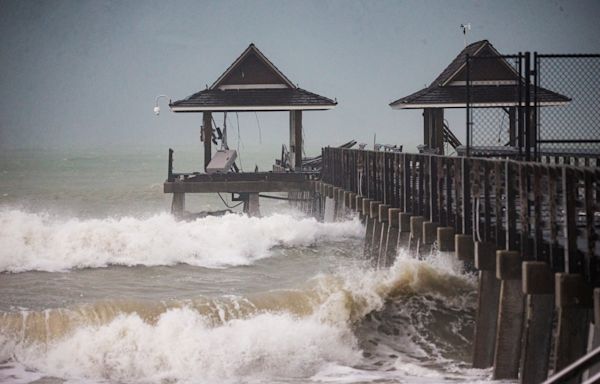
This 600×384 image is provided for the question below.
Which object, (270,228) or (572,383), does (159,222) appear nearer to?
(270,228)

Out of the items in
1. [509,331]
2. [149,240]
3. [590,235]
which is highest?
[590,235]

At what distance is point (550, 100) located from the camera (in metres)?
36.8

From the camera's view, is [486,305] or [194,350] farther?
[194,350]

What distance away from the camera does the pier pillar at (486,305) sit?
48.4ft

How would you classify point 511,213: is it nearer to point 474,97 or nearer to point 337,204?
point 337,204

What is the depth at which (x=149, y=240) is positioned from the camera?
3416cm

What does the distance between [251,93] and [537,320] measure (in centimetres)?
2738

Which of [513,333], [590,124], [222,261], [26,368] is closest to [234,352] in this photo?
[26,368]

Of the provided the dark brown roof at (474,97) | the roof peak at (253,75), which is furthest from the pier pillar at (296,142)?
the dark brown roof at (474,97)

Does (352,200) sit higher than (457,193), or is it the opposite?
(457,193)

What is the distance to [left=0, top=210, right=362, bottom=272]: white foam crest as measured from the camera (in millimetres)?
32750

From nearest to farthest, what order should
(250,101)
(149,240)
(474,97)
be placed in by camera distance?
1. (149,240)
2. (474,97)
3. (250,101)

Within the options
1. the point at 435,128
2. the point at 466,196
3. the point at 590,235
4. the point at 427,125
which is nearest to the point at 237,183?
the point at 435,128

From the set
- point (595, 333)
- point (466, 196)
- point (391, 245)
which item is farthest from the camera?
point (391, 245)
